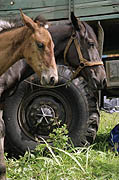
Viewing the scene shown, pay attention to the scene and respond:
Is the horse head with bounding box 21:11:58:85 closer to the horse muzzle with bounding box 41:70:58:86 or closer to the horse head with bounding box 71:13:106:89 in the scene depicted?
the horse muzzle with bounding box 41:70:58:86

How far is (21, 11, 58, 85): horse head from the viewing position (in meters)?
3.76

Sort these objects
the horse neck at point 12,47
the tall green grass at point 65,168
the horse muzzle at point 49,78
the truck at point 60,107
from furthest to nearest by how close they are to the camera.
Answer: the truck at point 60,107, the horse neck at point 12,47, the tall green grass at point 65,168, the horse muzzle at point 49,78

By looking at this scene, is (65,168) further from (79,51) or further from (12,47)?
(79,51)

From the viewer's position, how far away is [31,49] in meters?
3.94

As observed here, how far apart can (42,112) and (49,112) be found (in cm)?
13

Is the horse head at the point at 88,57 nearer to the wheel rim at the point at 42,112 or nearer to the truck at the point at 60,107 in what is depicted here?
the truck at the point at 60,107

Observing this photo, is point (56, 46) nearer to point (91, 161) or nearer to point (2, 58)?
point (2, 58)

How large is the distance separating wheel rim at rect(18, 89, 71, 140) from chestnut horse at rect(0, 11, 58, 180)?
47.5 inches

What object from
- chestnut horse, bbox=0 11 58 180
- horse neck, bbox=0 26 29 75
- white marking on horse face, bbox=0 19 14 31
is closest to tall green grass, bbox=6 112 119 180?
chestnut horse, bbox=0 11 58 180

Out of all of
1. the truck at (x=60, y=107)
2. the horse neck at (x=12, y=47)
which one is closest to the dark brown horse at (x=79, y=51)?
the truck at (x=60, y=107)

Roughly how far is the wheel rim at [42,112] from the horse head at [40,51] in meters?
1.62

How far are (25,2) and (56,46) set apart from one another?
1.54 meters

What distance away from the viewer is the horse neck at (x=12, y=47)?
13.4 feet

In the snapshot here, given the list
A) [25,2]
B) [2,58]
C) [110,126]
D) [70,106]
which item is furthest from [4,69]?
[110,126]
